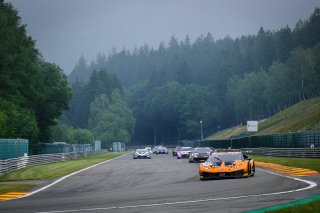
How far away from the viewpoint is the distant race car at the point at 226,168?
23.8m

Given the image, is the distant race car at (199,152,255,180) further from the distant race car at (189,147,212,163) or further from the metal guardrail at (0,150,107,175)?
the distant race car at (189,147,212,163)

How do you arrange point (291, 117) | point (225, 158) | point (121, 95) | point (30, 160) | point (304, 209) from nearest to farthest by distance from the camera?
point (304, 209)
point (225, 158)
point (30, 160)
point (291, 117)
point (121, 95)

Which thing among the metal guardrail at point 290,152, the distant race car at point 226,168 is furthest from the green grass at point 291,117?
the distant race car at point 226,168

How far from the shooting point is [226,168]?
2386cm

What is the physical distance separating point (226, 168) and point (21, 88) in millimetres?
45057

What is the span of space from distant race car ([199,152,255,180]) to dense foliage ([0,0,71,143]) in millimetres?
30383

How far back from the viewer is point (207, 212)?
42.0 feet

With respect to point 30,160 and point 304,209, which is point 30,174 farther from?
point 304,209

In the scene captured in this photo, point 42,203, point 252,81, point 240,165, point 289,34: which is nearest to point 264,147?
point 240,165

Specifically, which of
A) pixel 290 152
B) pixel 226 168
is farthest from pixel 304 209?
pixel 290 152

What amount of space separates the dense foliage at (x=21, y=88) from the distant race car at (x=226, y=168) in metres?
30.4

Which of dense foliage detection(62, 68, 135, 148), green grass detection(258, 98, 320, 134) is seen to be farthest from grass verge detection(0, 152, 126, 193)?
dense foliage detection(62, 68, 135, 148)

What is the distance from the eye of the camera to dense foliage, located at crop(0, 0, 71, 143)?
58.7m

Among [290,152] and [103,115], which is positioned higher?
[103,115]
